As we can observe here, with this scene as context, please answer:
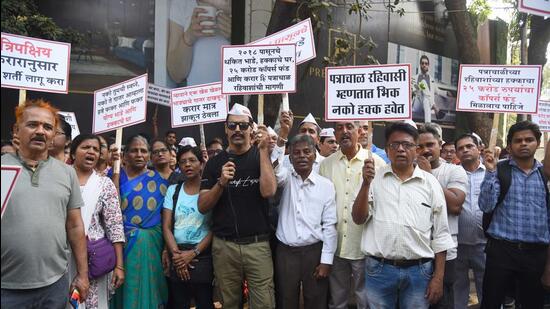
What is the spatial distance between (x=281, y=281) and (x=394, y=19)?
1210 cm

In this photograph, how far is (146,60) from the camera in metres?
10.6

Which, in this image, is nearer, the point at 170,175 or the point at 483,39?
the point at 170,175

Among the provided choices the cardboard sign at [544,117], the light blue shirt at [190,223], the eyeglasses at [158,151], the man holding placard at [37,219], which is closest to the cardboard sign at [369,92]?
the light blue shirt at [190,223]

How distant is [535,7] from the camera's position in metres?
5.05

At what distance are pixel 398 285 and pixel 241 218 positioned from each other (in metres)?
1.32

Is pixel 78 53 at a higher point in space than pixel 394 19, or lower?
lower

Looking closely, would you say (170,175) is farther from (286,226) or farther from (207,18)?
(207,18)

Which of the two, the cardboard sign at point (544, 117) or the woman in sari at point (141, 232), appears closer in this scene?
the woman in sari at point (141, 232)

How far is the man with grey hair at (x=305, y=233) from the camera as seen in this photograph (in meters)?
4.46

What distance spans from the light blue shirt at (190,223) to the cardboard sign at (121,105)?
113 centimetres

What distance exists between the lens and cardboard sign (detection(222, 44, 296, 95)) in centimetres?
510

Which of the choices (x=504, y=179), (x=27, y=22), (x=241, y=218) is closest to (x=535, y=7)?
(x=504, y=179)

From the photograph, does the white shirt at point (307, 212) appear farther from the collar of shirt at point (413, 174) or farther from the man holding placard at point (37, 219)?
the man holding placard at point (37, 219)

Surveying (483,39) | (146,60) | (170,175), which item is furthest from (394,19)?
(170,175)
